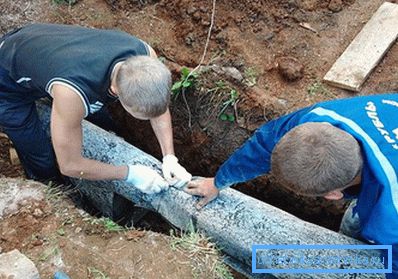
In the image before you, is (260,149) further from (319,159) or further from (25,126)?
(25,126)

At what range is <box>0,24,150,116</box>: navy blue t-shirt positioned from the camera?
3174mm

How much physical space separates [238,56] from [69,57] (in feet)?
5.10

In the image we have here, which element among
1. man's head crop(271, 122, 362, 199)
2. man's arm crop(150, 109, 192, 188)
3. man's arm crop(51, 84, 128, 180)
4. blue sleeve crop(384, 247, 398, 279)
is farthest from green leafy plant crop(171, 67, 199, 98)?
blue sleeve crop(384, 247, 398, 279)

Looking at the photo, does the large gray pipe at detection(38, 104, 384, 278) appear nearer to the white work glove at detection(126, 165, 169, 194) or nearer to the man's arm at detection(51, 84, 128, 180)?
the white work glove at detection(126, 165, 169, 194)

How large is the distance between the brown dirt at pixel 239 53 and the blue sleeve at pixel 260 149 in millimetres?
1136

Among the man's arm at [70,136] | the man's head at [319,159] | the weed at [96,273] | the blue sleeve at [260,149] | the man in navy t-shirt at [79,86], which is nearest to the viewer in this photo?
the man's head at [319,159]

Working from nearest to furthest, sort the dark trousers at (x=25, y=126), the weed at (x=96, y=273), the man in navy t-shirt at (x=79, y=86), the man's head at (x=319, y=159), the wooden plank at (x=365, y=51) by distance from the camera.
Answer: the man's head at (x=319, y=159) → the man in navy t-shirt at (x=79, y=86) → the weed at (x=96, y=273) → the dark trousers at (x=25, y=126) → the wooden plank at (x=365, y=51)

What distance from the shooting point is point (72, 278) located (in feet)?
10.8

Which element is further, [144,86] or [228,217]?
[228,217]

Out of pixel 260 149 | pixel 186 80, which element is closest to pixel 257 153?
pixel 260 149

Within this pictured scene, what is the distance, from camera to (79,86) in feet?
10.3

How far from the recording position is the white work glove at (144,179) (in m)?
3.61

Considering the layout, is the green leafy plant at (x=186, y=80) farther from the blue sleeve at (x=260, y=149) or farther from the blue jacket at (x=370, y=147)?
the blue jacket at (x=370, y=147)

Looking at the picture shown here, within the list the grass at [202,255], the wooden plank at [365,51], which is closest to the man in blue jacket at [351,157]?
the grass at [202,255]
